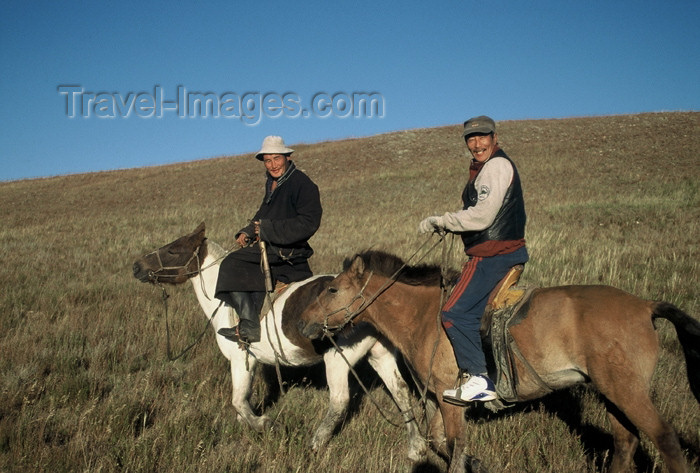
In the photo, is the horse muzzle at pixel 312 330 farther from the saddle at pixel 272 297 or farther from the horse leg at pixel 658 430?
the horse leg at pixel 658 430

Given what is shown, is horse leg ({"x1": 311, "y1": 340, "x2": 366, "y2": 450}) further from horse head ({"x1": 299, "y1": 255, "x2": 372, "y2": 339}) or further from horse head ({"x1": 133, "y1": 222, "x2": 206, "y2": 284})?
horse head ({"x1": 133, "y1": 222, "x2": 206, "y2": 284})

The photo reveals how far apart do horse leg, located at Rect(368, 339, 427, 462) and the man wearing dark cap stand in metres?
1.17

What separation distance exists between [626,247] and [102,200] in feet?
106

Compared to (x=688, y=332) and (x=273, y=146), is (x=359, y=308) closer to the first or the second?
(x=273, y=146)

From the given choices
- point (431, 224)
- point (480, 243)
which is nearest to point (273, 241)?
point (431, 224)

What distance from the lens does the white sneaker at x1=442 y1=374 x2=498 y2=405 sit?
154 inches

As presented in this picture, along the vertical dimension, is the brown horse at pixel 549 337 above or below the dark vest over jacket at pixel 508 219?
below

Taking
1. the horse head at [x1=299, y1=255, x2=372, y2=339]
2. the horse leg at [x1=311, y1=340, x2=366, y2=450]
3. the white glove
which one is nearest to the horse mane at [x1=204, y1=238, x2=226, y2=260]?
the horse leg at [x1=311, y1=340, x2=366, y2=450]

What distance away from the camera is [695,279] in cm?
884

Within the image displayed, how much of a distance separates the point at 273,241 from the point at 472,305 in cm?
245

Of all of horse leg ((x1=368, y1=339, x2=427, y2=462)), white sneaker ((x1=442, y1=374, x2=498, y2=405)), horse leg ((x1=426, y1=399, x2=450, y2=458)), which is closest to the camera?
white sneaker ((x1=442, y1=374, x2=498, y2=405))

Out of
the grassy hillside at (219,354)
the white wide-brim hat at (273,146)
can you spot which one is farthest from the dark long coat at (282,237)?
the grassy hillside at (219,354)

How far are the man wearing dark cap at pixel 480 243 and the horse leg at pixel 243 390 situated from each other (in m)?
2.23

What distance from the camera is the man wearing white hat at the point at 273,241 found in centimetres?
553
